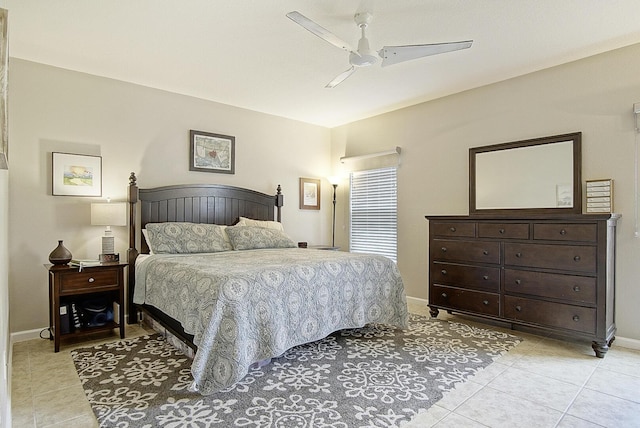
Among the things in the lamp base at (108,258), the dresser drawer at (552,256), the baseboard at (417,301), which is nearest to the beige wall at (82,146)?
the lamp base at (108,258)

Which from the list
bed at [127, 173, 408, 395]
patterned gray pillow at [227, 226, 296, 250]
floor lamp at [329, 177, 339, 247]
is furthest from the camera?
floor lamp at [329, 177, 339, 247]

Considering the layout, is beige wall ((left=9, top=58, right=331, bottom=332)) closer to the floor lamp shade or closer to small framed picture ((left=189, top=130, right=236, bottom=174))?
small framed picture ((left=189, top=130, right=236, bottom=174))

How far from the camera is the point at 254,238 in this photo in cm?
426

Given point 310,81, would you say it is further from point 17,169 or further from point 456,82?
point 17,169

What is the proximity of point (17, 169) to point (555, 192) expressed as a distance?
5200mm

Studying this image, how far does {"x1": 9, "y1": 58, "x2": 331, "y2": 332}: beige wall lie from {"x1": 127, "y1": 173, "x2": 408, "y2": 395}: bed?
28cm

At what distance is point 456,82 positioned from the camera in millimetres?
4074

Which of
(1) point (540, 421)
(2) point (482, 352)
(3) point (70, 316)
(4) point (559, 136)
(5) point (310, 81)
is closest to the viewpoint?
(1) point (540, 421)

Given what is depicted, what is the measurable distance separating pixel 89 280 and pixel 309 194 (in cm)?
328

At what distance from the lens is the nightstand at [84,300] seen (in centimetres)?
310

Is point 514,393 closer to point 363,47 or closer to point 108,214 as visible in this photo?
point 363,47

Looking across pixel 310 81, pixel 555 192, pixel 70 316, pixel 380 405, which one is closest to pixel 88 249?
pixel 70 316

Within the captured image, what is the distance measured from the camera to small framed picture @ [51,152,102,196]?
357 cm

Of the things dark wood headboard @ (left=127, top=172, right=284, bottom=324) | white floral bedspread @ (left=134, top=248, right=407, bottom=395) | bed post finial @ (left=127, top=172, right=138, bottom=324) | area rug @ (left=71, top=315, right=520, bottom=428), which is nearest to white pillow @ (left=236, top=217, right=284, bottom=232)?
dark wood headboard @ (left=127, top=172, right=284, bottom=324)
